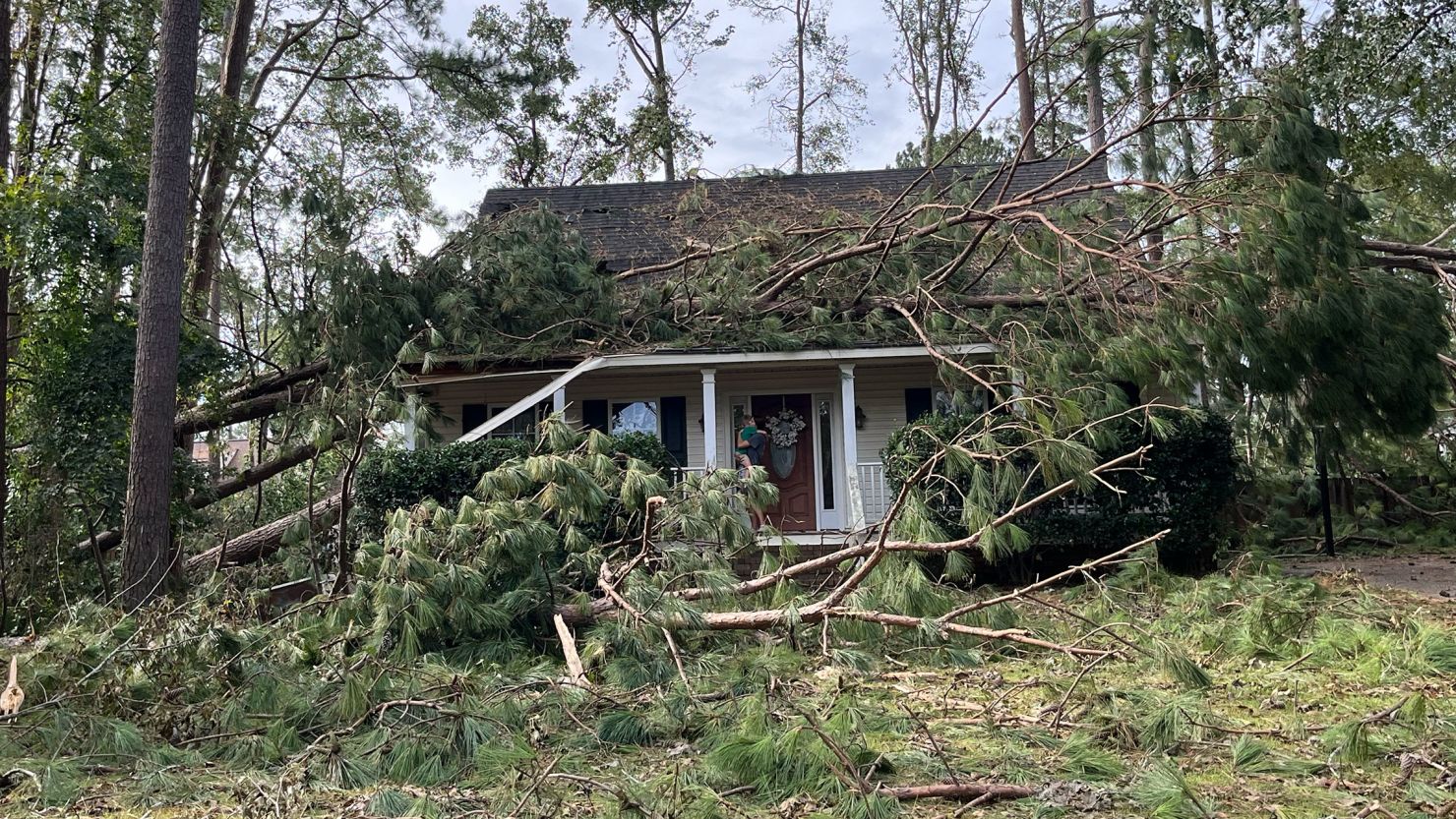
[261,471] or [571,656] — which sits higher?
[261,471]

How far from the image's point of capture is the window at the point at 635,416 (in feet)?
47.1

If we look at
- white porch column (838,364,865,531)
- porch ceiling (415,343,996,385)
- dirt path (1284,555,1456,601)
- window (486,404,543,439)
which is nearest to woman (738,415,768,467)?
porch ceiling (415,343,996,385)

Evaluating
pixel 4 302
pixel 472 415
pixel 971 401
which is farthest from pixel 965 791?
pixel 472 415

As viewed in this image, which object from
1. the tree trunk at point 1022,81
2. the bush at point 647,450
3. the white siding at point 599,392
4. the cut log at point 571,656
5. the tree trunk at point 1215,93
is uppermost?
the tree trunk at point 1022,81

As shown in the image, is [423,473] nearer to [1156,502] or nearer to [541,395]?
[541,395]

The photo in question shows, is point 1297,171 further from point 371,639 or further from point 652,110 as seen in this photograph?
point 652,110

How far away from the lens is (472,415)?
1439 cm

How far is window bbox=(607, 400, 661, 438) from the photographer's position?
1436cm

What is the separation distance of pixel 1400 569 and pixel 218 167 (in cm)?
1531

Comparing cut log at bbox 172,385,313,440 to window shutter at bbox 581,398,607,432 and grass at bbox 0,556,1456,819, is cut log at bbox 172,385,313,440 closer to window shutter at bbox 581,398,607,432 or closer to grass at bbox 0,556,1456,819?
window shutter at bbox 581,398,607,432

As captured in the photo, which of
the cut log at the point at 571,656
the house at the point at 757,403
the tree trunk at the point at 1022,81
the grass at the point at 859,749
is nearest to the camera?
the grass at the point at 859,749

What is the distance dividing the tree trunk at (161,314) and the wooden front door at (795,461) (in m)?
7.61

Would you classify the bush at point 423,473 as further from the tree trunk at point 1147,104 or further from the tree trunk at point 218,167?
the tree trunk at point 1147,104

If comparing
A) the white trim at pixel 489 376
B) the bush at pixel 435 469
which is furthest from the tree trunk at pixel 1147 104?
the white trim at pixel 489 376
